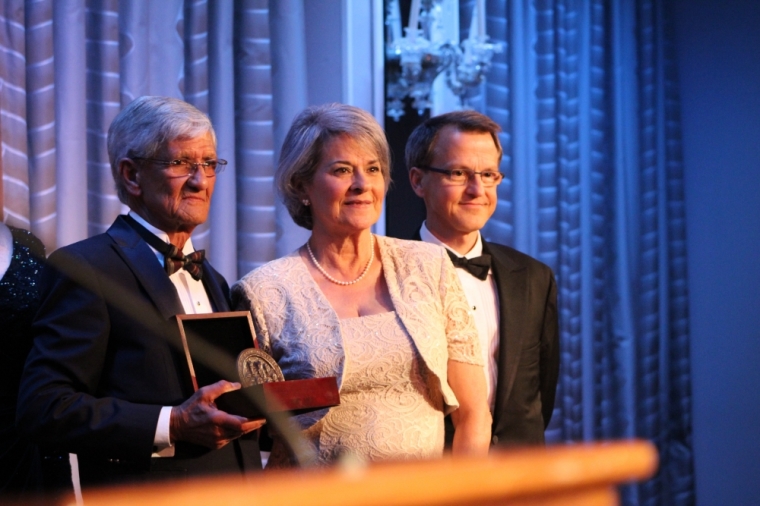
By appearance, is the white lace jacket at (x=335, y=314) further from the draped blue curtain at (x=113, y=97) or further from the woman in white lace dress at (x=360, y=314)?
the draped blue curtain at (x=113, y=97)

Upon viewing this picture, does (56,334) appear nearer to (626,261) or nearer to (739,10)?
(626,261)

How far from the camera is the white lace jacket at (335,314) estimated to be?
1.87 meters

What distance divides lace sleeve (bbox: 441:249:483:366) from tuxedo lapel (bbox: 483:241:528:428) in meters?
0.29

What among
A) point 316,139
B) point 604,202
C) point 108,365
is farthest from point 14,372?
point 604,202

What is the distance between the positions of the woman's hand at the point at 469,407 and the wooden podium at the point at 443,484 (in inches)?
55.8

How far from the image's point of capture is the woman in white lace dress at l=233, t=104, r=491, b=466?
1.86m

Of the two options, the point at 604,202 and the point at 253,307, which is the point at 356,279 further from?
the point at 604,202

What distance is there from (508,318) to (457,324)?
37 centimetres

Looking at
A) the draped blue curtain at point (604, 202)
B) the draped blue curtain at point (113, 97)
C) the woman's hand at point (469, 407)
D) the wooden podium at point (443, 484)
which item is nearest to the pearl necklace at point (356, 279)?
the woman's hand at point (469, 407)

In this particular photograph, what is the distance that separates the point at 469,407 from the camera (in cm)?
196

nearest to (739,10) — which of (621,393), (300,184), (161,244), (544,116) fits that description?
(544,116)

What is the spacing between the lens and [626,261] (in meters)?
4.09

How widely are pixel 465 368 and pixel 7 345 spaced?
39.1 inches

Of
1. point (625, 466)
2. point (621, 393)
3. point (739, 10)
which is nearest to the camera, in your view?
point (625, 466)
